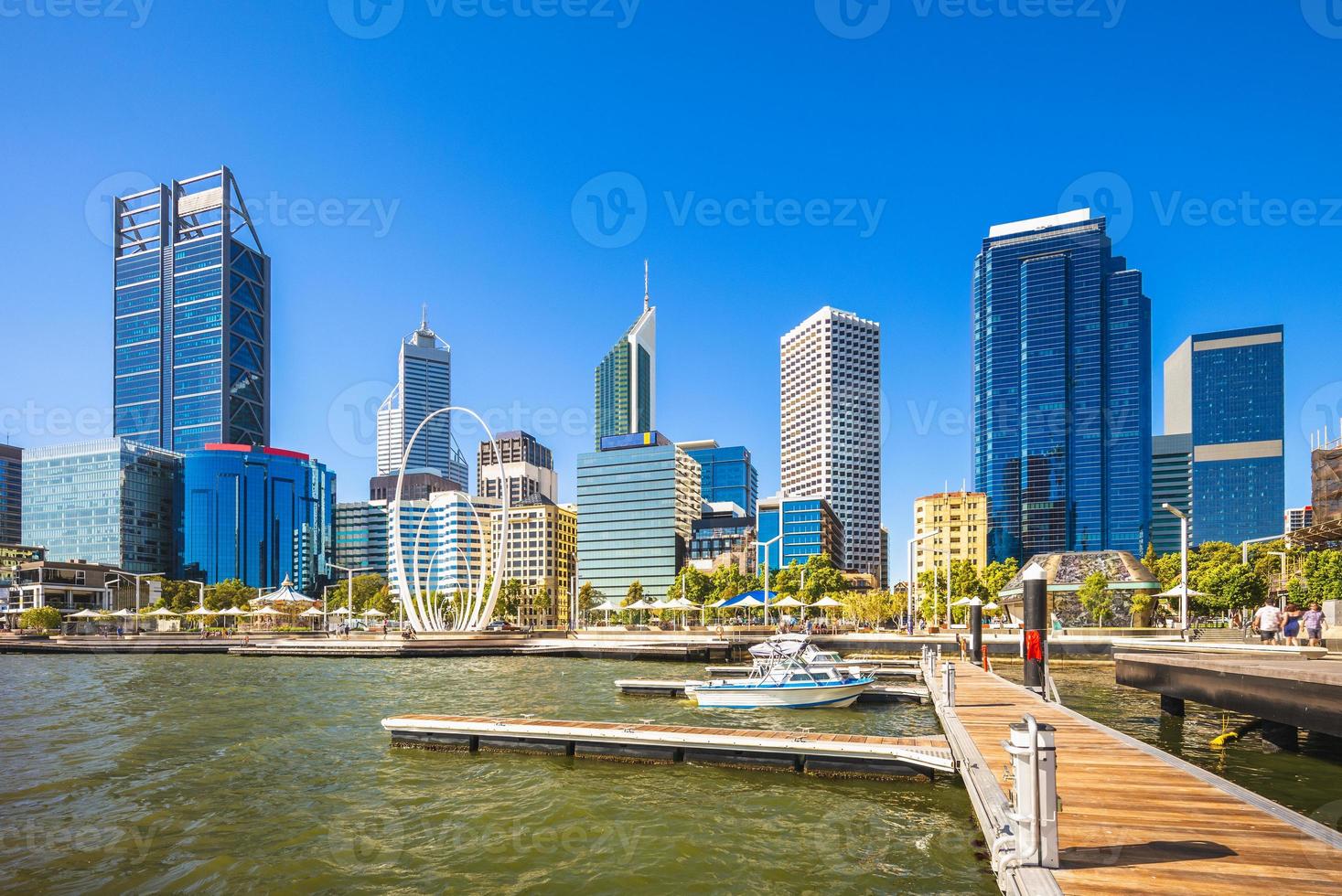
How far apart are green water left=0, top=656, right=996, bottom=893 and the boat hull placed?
6.06 ft

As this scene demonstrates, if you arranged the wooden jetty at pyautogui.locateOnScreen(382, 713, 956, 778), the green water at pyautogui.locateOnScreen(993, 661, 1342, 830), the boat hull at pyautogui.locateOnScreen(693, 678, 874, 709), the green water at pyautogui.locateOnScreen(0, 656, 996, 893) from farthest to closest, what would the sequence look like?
the boat hull at pyautogui.locateOnScreen(693, 678, 874, 709)
the wooden jetty at pyautogui.locateOnScreen(382, 713, 956, 778)
the green water at pyautogui.locateOnScreen(993, 661, 1342, 830)
the green water at pyautogui.locateOnScreen(0, 656, 996, 893)

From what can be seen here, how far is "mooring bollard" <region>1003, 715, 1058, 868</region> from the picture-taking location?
322 inches

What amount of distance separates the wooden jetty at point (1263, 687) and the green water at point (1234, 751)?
1082mm

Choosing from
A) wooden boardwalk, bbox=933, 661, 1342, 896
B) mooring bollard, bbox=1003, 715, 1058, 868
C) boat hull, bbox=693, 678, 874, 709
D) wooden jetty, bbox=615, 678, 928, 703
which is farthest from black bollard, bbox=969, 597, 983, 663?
mooring bollard, bbox=1003, 715, 1058, 868

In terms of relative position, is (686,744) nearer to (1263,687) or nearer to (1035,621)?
(1035,621)

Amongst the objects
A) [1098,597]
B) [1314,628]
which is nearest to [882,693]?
[1314,628]

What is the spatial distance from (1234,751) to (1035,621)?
615cm

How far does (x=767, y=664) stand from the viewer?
110 feet

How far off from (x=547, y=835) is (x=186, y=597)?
165m

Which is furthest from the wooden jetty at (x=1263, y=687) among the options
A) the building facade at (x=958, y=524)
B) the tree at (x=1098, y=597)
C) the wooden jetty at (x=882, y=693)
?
the building facade at (x=958, y=524)

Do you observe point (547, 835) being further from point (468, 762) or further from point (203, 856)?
point (468, 762)

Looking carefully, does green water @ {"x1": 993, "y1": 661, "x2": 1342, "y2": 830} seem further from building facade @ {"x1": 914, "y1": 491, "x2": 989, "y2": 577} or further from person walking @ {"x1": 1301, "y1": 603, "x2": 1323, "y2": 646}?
building facade @ {"x1": 914, "y1": 491, "x2": 989, "y2": 577}

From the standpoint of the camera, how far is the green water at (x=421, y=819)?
13.2 meters

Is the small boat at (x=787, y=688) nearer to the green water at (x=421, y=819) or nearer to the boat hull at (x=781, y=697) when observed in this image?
the boat hull at (x=781, y=697)
